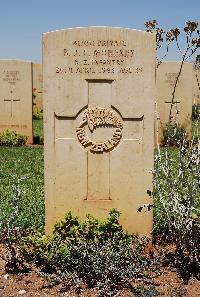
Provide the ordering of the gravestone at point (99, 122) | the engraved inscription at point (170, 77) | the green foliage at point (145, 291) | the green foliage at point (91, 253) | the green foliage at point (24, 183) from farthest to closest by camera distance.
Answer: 1. the engraved inscription at point (170, 77)
2. the green foliage at point (24, 183)
3. the gravestone at point (99, 122)
4. the green foliage at point (91, 253)
5. the green foliage at point (145, 291)

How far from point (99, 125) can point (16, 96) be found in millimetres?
7210

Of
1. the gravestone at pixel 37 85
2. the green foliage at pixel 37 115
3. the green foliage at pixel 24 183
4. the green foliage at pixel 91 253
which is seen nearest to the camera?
the green foliage at pixel 91 253

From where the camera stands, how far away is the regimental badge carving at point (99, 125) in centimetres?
407

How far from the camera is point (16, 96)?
10992 mm

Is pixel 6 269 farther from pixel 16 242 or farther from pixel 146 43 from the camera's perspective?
pixel 146 43

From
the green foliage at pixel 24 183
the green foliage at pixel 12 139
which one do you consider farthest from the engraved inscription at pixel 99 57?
the green foliage at pixel 12 139

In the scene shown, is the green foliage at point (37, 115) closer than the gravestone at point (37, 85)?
Yes

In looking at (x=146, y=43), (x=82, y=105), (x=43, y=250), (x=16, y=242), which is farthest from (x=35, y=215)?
(x=146, y=43)

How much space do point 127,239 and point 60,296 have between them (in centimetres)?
86

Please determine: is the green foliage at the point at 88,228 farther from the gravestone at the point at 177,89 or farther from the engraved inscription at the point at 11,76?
the engraved inscription at the point at 11,76

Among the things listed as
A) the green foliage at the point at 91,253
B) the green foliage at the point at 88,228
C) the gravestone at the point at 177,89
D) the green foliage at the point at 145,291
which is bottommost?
the green foliage at the point at 145,291

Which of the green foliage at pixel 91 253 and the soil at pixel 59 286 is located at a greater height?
the green foliage at pixel 91 253

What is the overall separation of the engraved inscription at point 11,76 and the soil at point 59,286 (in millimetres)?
7492

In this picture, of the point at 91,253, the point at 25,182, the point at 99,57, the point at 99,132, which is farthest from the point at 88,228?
the point at 25,182
